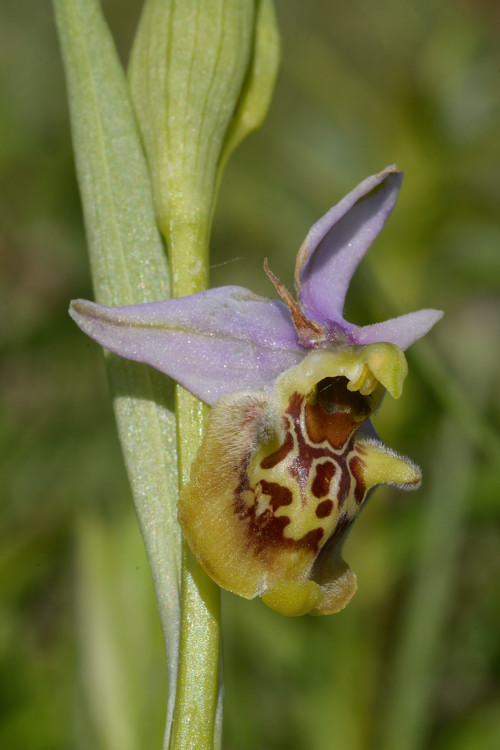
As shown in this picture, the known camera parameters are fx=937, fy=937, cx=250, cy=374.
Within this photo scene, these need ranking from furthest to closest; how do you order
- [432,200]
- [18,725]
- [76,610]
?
[432,200]
[18,725]
[76,610]

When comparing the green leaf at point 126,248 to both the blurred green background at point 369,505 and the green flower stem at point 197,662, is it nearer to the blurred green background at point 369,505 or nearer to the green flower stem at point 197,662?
the green flower stem at point 197,662

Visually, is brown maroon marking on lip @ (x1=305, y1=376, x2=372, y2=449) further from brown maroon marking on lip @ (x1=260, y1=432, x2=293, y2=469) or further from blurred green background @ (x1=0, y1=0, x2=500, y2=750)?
blurred green background @ (x1=0, y1=0, x2=500, y2=750)

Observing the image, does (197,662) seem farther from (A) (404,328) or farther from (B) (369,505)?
(B) (369,505)

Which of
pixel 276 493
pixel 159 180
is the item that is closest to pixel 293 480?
pixel 276 493

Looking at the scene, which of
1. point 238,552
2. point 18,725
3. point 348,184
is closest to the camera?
point 238,552

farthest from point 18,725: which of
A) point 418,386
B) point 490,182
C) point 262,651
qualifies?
point 490,182

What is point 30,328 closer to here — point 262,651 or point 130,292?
point 262,651
